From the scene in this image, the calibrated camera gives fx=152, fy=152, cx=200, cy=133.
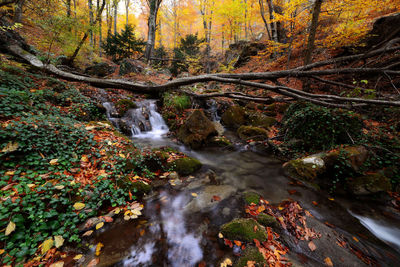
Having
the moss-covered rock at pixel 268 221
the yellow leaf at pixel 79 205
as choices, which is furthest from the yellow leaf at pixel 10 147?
the moss-covered rock at pixel 268 221

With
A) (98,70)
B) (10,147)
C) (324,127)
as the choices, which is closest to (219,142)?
(324,127)

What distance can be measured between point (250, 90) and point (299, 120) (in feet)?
22.2

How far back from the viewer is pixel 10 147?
9.48 ft

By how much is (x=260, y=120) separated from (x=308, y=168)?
14.7 feet

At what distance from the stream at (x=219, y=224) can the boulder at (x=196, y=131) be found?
5.17ft

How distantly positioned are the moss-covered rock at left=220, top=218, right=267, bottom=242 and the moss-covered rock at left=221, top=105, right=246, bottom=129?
273 inches

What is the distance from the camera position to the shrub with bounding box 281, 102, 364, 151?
5.11 meters

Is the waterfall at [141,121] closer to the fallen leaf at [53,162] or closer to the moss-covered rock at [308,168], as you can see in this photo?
the fallen leaf at [53,162]

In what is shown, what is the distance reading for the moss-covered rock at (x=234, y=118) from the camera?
938cm

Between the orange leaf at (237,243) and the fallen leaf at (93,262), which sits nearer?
the fallen leaf at (93,262)

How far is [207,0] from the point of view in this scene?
67.2ft

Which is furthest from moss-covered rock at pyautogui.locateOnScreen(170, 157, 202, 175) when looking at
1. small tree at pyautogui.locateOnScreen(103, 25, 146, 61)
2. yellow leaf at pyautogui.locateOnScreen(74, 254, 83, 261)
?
small tree at pyautogui.locateOnScreen(103, 25, 146, 61)

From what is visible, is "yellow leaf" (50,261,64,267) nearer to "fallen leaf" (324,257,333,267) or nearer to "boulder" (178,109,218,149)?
"fallen leaf" (324,257,333,267)

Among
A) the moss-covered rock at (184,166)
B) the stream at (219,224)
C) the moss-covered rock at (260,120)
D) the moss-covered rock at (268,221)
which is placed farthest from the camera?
the moss-covered rock at (260,120)
